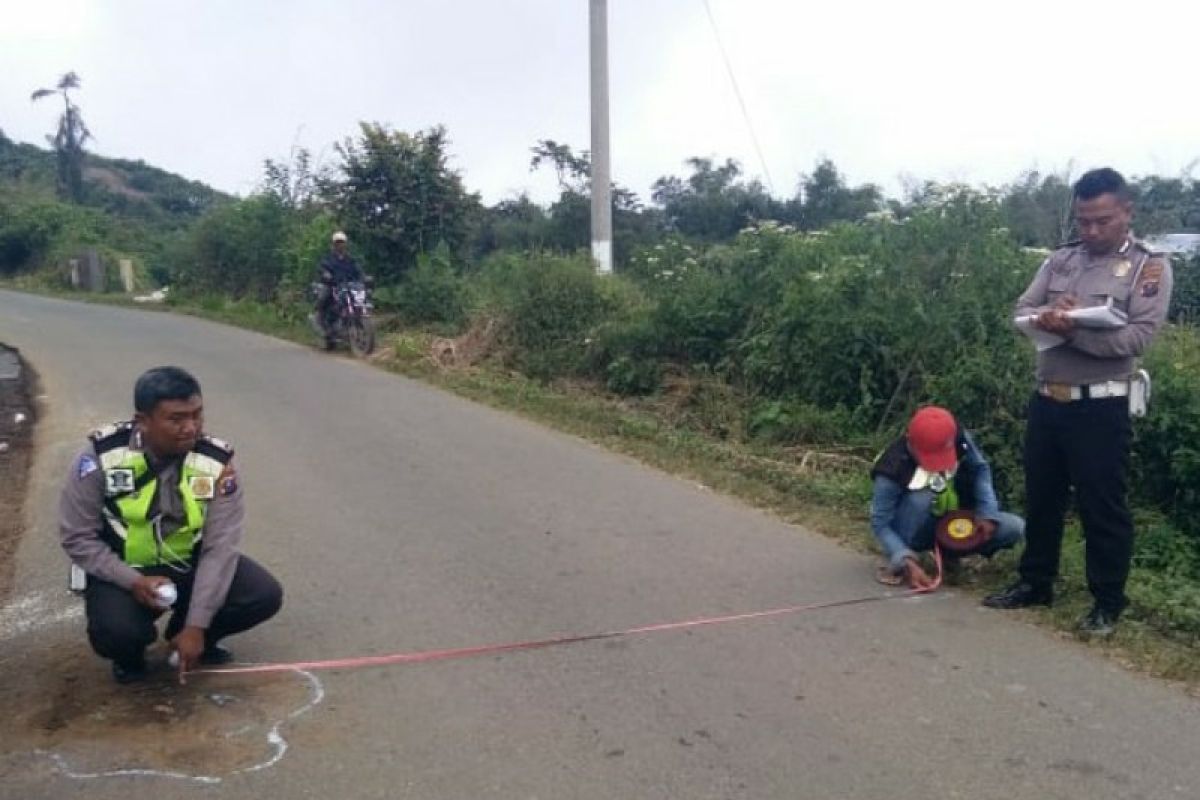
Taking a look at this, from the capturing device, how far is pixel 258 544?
622cm

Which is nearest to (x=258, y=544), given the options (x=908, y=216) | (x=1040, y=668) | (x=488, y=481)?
(x=488, y=481)

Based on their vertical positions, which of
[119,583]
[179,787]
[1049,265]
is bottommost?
[179,787]

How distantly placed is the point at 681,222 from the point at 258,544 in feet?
69.8

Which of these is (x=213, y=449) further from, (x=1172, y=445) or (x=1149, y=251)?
(x=1172, y=445)

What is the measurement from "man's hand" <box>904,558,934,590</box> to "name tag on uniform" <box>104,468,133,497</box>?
340cm

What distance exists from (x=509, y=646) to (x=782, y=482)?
3210 mm

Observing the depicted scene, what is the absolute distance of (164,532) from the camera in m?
4.26

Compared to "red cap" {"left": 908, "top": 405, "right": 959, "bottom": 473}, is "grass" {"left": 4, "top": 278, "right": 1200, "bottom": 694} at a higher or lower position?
lower

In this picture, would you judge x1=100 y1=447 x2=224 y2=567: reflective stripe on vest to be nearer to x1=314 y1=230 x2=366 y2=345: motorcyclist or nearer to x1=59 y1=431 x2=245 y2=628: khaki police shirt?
x1=59 y1=431 x2=245 y2=628: khaki police shirt

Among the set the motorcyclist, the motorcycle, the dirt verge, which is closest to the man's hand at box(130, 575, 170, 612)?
the dirt verge

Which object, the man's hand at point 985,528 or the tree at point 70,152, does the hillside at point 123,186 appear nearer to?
the tree at point 70,152

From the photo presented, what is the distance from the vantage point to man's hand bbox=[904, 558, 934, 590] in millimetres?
5297

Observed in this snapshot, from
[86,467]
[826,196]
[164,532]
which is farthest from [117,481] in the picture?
[826,196]

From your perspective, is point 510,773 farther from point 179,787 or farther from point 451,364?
point 451,364
